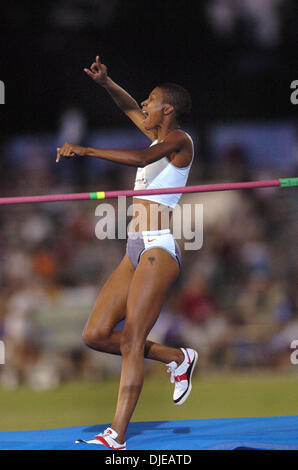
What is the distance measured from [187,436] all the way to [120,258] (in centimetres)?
407

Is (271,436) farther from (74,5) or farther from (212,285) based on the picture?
(74,5)

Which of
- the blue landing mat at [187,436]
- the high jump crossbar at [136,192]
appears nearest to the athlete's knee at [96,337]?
the blue landing mat at [187,436]

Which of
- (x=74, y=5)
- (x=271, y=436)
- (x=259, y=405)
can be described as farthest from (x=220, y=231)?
(x=271, y=436)

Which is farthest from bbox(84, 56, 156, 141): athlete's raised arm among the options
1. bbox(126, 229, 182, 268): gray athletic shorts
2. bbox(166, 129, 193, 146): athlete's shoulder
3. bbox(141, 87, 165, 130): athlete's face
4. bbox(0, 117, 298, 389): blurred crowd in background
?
bbox(0, 117, 298, 389): blurred crowd in background

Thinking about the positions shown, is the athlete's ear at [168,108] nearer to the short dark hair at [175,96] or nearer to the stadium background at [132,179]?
the short dark hair at [175,96]

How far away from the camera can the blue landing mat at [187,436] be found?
3631 mm

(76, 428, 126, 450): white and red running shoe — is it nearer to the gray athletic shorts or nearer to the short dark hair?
the gray athletic shorts

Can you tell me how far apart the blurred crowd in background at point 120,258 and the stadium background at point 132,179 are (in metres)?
0.01

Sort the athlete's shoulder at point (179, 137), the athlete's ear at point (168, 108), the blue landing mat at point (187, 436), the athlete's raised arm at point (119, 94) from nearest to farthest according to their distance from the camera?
the blue landing mat at point (187, 436)
the athlete's shoulder at point (179, 137)
the athlete's ear at point (168, 108)
the athlete's raised arm at point (119, 94)

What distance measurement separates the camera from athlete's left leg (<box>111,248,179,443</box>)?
375cm

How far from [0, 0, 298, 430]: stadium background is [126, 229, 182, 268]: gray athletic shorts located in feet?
8.73

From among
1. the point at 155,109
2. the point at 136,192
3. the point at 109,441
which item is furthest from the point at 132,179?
the point at 109,441

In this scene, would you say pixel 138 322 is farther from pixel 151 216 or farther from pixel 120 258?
pixel 120 258

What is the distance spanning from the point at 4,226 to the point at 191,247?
2078 millimetres
